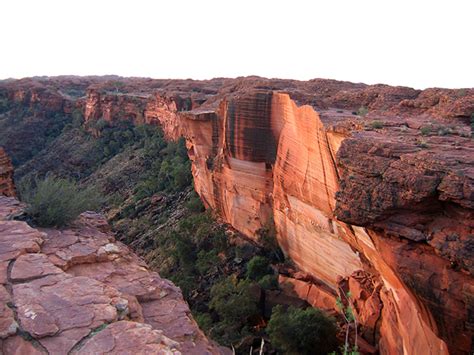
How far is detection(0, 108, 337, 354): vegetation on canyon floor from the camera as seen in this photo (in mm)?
10453

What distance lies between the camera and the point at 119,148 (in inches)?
1277

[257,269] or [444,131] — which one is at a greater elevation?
[444,131]

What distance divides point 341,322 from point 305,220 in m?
3.08

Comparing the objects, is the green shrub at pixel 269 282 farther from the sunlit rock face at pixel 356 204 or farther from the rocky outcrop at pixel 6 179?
the rocky outcrop at pixel 6 179

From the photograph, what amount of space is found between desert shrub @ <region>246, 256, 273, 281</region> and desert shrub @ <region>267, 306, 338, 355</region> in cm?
364

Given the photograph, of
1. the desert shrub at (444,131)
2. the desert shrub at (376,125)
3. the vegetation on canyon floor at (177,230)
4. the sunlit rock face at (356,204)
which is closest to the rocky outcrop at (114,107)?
the vegetation on canyon floor at (177,230)

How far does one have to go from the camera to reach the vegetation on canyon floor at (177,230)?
1045 cm

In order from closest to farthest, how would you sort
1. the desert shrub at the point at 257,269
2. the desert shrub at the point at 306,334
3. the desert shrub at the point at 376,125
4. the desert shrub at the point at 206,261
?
the desert shrub at the point at 376,125 < the desert shrub at the point at 306,334 < the desert shrub at the point at 257,269 < the desert shrub at the point at 206,261

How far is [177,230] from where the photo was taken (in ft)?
60.1

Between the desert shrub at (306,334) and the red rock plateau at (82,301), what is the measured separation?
4.96 m

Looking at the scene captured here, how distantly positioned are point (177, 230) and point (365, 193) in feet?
41.7

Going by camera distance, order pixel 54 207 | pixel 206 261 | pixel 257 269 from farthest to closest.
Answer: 1. pixel 206 261
2. pixel 257 269
3. pixel 54 207

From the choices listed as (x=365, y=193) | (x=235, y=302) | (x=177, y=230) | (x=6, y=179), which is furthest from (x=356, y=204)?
(x=177, y=230)

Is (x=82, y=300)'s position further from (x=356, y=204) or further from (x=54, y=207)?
(x=356, y=204)
